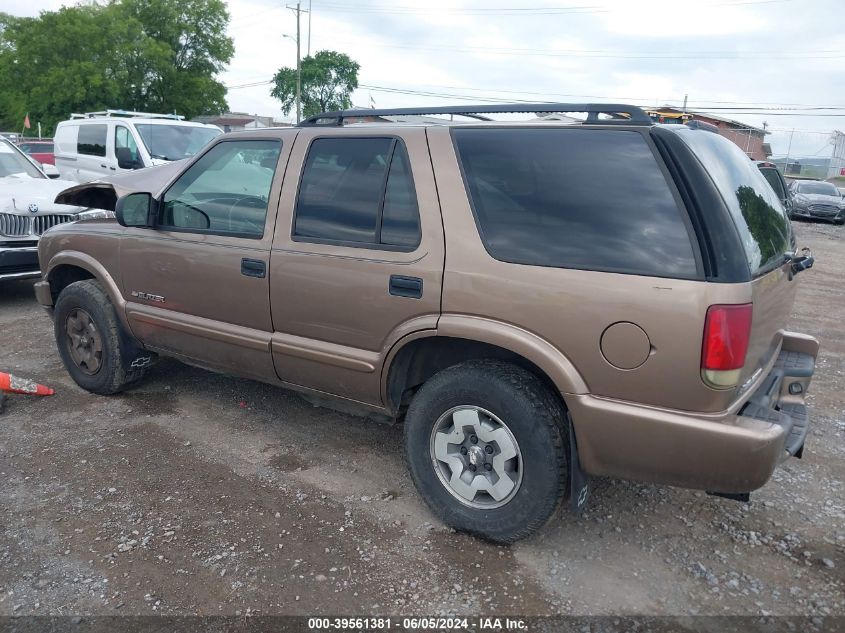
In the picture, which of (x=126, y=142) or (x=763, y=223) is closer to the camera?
(x=763, y=223)

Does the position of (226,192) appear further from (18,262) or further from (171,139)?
(171,139)

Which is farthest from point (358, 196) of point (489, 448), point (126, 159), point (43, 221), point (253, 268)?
point (126, 159)

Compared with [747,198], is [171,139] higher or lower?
higher

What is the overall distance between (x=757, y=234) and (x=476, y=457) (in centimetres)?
152

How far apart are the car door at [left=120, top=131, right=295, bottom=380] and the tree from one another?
6531cm

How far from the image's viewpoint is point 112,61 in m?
42.6

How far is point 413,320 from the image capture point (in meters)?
3.11

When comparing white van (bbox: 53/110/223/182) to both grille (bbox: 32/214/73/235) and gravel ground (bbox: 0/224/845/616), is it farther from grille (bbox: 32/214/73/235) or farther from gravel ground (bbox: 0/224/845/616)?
gravel ground (bbox: 0/224/845/616)

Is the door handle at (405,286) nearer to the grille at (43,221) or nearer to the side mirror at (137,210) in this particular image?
the side mirror at (137,210)

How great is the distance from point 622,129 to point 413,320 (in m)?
1.20

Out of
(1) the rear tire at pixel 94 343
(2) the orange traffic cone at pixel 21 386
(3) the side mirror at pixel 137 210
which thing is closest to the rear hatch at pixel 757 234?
(3) the side mirror at pixel 137 210

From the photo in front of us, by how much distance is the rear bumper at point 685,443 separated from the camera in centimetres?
252

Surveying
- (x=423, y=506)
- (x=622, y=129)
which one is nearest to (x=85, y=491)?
(x=423, y=506)

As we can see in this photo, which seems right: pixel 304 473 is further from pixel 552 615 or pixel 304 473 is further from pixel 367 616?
pixel 552 615
